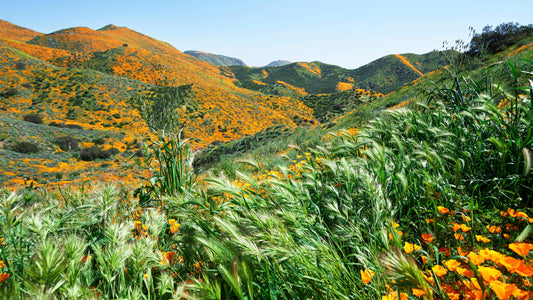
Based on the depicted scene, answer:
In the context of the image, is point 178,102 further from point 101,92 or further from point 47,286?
point 101,92

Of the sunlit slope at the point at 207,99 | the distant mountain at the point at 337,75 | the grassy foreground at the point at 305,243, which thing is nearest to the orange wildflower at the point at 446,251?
the grassy foreground at the point at 305,243

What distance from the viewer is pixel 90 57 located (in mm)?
48188

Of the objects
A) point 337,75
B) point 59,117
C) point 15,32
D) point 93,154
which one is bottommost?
point 93,154

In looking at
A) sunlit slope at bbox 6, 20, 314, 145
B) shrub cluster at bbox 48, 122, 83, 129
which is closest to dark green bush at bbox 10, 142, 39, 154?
shrub cluster at bbox 48, 122, 83, 129

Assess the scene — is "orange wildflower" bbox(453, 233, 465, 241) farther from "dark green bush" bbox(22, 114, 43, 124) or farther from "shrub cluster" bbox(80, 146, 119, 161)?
"dark green bush" bbox(22, 114, 43, 124)

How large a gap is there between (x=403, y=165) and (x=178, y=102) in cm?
275

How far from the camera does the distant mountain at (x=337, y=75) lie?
281 feet

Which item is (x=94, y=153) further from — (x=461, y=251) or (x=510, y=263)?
(x=510, y=263)

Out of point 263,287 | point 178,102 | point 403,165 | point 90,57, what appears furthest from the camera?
point 90,57

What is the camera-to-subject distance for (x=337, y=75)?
10431 cm

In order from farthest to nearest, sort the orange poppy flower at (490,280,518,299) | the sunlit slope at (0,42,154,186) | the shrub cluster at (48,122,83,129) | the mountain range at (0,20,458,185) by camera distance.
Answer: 1. the shrub cluster at (48,122,83,129)
2. the sunlit slope at (0,42,154,186)
3. the mountain range at (0,20,458,185)
4. the orange poppy flower at (490,280,518,299)

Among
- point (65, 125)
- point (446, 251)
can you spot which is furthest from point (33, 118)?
point (446, 251)

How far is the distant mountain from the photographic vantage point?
8574 cm

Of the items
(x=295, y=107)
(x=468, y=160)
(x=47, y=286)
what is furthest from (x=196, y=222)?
(x=295, y=107)
